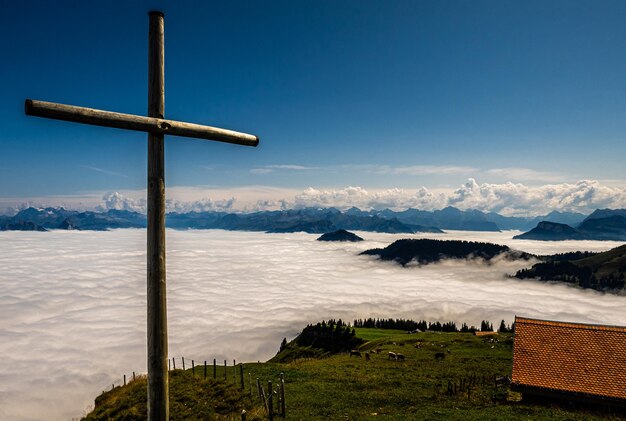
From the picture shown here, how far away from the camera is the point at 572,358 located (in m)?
30.5

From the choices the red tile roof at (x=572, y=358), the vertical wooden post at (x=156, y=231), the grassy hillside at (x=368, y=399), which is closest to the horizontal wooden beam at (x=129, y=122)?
the vertical wooden post at (x=156, y=231)

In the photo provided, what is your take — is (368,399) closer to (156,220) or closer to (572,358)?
(572,358)

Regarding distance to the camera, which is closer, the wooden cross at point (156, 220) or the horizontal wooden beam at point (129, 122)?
the horizontal wooden beam at point (129, 122)

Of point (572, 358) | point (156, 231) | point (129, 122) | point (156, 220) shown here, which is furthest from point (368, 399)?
point (129, 122)

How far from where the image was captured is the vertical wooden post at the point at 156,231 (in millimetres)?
7508

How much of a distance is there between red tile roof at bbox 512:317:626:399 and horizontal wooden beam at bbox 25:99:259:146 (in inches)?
1291

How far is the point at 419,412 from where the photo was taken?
27.4 metres

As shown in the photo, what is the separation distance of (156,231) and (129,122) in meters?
2.14

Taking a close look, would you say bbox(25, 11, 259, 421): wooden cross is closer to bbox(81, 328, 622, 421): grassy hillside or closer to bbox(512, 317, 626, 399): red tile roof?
bbox(81, 328, 622, 421): grassy hillside

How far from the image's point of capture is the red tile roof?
28516mm

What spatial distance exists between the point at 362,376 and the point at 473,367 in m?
25.6

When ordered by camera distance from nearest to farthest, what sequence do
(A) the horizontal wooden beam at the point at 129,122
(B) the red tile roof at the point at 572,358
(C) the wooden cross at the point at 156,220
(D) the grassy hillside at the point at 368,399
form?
(A) the horizontal wooden beam at the point at 129,122 → (C) the wooden cross at the point at 156,220 → (D) the grassy hillside at the point at 368,399 → (B) the red tile roof at the point at 572,358

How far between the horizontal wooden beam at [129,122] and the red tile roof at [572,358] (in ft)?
108

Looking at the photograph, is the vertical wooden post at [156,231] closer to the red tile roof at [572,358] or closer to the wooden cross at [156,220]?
the wooden cross at [156,220]
